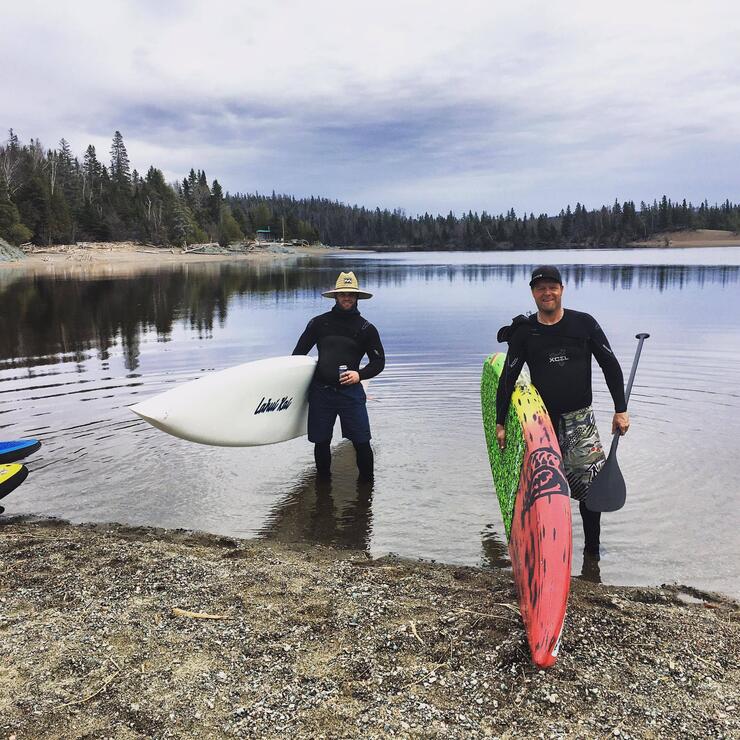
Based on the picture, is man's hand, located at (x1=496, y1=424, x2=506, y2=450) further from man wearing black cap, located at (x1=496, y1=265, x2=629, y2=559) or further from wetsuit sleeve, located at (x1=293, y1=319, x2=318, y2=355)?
wetsuit sleeve, located at (x1=293, y1=319, x2=318, y2=355)

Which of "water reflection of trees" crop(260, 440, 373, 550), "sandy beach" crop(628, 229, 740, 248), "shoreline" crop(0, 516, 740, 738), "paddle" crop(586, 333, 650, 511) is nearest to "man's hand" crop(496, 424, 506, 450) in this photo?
"paddle" crop(586, 333, 650, 511)

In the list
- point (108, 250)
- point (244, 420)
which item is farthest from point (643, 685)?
point (108, 250)

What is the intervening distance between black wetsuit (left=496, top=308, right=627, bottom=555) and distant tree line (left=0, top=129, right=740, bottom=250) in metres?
66.0

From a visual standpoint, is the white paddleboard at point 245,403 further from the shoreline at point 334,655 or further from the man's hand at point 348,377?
the shoreline at point 334,655

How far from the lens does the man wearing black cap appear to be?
444cm

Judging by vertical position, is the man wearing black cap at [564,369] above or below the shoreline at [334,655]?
above

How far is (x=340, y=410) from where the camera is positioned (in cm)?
653

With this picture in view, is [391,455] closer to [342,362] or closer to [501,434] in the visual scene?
[342,362]

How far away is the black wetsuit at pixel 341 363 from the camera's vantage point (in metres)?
6.41

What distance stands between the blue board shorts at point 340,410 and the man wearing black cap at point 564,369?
2067 millimetres

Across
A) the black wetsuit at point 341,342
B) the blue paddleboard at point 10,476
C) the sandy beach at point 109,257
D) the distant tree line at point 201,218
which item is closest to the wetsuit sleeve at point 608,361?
the black wetsuit at point 341,342

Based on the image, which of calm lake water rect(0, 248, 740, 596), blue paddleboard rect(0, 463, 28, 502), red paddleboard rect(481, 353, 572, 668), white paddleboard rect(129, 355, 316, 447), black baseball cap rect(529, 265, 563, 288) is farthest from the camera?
white paddleboard rect(129, 355, 316, 447)

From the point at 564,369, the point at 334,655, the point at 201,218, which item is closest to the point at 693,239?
the point at 201,218

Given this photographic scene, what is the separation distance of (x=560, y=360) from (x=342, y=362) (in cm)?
249
